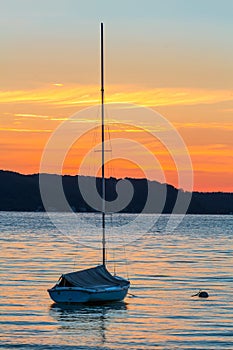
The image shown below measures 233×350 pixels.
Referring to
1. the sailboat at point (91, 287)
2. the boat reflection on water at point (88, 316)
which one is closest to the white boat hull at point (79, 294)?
the sailboat at point (91, 287)

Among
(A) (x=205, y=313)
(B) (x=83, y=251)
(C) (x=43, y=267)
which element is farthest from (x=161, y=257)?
(A) (x=205, y=313)

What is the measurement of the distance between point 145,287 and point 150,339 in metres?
Result: 26.3

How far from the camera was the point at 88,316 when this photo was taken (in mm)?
52375

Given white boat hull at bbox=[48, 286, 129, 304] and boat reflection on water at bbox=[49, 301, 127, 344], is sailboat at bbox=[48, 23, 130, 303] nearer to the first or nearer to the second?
white boat hull at bbox=[48, 286, 129, 304]

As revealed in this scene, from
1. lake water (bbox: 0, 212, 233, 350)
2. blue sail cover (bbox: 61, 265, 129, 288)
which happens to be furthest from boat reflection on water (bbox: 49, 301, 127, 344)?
blue sail cover (bbox: 61, 265, 129, 288)

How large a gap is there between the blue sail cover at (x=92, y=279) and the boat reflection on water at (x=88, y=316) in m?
1.27

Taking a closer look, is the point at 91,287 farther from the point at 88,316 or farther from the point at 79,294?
the point at 88,316

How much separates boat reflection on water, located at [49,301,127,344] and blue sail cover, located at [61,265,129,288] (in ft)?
4.16

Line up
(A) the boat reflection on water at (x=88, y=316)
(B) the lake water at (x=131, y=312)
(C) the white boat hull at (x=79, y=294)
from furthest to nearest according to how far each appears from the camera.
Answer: (C) the white boat hull at (x=79, y=294) < (A) the boat reflection on water at (x=88, y=316) < (B) the lake water at (x=131, y=312)

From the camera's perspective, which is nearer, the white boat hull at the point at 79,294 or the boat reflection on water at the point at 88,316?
the boat reflection on water at the point at 88,316

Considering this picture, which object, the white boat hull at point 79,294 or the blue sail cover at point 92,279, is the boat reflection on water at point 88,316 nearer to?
the white boat hull at point 79,294

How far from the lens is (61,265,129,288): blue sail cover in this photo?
54406 millimetres

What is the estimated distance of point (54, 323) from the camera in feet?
164

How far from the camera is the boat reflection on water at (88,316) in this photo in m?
48.0
